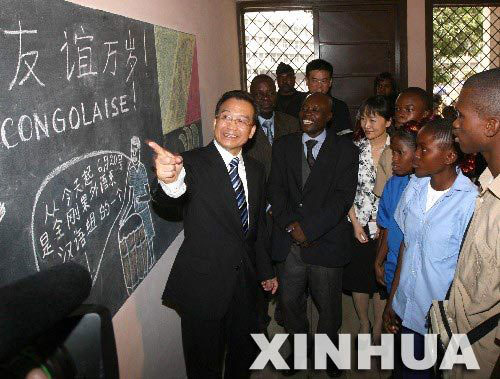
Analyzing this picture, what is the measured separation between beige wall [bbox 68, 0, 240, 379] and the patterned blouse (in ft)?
3.81

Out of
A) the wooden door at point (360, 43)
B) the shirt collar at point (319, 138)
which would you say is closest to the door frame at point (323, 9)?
the wooden door at point (360, 43)

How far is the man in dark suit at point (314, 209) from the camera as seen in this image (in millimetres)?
2588

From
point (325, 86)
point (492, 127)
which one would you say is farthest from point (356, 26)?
point (492, 127)

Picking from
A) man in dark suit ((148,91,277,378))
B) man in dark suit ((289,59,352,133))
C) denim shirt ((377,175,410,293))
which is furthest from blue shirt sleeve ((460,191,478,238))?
man in dark suit ((289,59,352,133))

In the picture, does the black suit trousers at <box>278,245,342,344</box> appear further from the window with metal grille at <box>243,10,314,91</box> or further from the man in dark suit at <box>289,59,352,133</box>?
the window with metal grille at <box>243,10,314,91</box>

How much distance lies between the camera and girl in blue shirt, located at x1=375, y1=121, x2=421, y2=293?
7.54 ft

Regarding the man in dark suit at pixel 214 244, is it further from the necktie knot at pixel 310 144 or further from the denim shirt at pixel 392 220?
the denim shirt at pixel 392 220

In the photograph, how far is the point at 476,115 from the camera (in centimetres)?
157

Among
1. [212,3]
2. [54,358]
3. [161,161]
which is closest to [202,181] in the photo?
[161,161]

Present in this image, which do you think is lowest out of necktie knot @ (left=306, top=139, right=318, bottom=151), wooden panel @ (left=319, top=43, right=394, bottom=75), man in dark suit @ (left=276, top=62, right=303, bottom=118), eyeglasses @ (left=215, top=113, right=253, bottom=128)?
necktie knot @ (left=306, top=139, right=318, bottom=151)

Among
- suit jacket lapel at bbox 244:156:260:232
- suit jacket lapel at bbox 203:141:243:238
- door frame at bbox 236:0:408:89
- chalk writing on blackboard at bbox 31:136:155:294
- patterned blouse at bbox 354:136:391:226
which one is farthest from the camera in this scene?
door frame at bbox 236:0:408:89

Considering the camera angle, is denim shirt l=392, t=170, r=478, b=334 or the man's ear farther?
denim shirt l=392, t=170, r=478, b=334

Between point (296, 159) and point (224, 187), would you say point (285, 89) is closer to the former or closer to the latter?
point (296, 159)

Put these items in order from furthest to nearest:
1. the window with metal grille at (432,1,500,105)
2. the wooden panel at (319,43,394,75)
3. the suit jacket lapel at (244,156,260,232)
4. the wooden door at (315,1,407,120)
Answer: the window with metal grille at (432,1,500,105), the wooden panel at (319,43,394,75), the wooden door at (315,1,407,120), the suit jacket lapel at (244,156,260,232)
